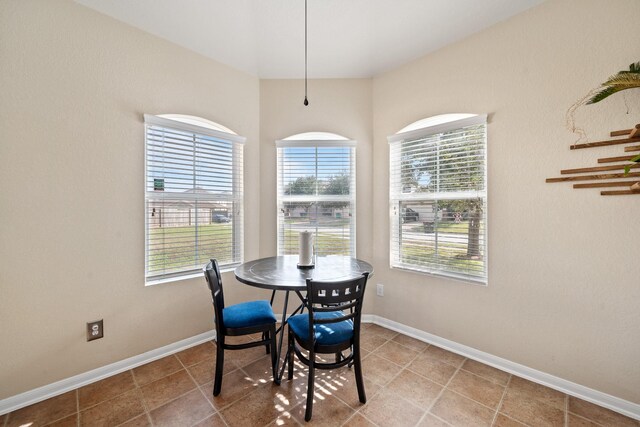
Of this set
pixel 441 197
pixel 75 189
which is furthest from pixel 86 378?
pixel 441 197

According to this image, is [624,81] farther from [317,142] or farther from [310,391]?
[310,391]

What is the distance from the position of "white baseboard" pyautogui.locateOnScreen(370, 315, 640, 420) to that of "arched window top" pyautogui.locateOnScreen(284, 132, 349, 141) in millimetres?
2234

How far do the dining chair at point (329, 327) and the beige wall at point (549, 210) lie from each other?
4.11 ft

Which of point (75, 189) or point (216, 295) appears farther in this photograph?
point (75, 189)

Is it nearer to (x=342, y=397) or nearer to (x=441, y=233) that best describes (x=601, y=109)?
(x=441, y=233)

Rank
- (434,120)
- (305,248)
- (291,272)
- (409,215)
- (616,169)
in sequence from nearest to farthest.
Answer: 1. (616,169)
2. (291,272)
3. (305,248)
4. (434,120)
5. (409,215)

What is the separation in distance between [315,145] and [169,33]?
1685mm

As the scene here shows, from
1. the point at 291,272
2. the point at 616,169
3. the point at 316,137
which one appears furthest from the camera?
the point at 316,137

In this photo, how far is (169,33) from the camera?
2.29 m

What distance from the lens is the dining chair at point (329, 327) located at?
157 centimetres

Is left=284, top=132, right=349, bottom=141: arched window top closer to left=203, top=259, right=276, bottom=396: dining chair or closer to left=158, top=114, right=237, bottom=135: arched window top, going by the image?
left=158, top=114, right=237, bottom=135: arched window top

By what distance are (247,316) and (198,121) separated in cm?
203

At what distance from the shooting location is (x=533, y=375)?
198cm

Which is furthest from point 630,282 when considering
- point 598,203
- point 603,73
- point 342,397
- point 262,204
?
point 262,204
